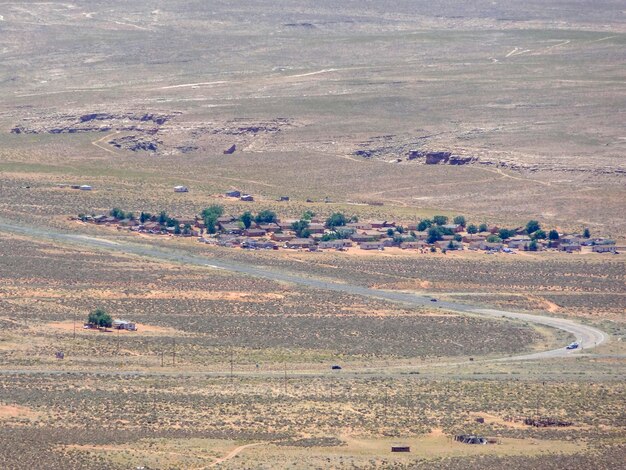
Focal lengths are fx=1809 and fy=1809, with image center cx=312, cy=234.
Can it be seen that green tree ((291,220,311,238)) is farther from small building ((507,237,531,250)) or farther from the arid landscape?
small building ((507,237,531,250))

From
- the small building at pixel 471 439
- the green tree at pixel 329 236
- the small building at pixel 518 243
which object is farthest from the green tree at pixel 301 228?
the small building at pixel 471 439

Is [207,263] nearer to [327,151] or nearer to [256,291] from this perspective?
[256,291]

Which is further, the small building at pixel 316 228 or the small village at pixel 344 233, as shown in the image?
the small building at pixel 316 228

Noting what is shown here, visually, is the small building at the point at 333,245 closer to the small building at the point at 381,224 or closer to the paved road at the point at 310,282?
the small building at the point at 381,224

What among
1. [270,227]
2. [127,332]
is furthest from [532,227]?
[127,332]

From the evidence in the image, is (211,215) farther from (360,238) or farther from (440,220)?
(440,220)
